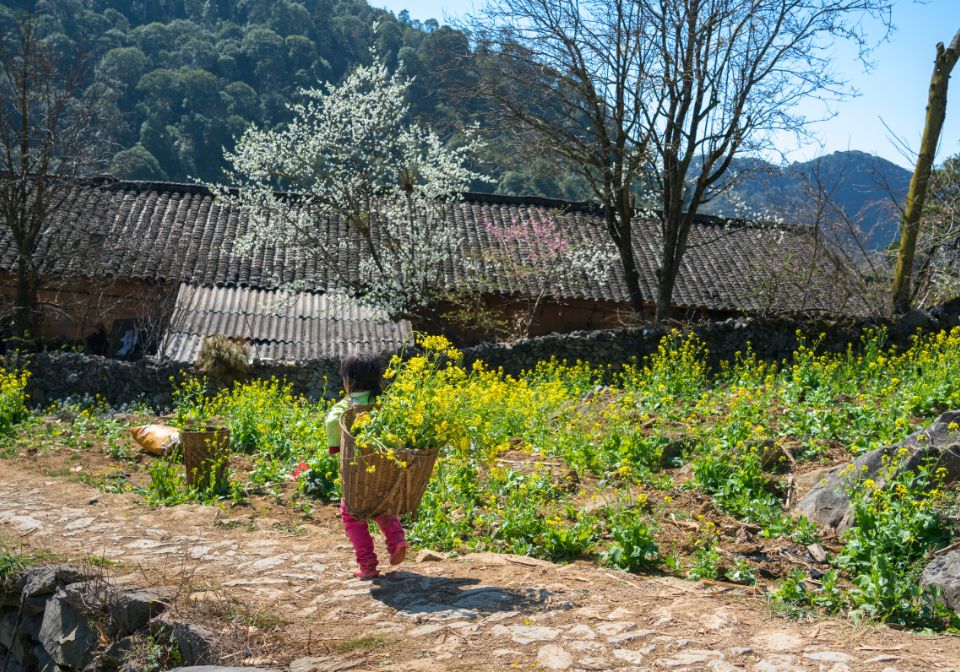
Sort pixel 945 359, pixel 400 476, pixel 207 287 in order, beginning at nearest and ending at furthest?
pixel 400 476
pixel 945 359
pixel 207 287

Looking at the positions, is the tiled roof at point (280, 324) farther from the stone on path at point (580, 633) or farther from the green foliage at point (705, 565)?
the stone on path at point (580, 633)

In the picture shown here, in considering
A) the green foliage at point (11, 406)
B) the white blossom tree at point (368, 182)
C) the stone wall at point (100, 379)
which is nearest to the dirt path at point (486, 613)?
the green foliage at point (11, 406)

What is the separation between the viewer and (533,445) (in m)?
7.95

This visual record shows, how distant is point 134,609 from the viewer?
472cm

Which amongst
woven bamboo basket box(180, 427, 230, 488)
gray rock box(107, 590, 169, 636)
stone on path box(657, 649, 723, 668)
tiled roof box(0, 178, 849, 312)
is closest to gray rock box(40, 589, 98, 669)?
gray rock box(107, 590, 169, 636)

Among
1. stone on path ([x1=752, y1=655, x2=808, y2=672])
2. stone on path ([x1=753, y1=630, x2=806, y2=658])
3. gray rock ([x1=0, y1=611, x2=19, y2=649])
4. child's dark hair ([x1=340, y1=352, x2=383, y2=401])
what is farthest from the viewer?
gray rock ([x1=0, y1=611, x2=19, y2=649])

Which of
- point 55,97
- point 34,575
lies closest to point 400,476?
point 34,575

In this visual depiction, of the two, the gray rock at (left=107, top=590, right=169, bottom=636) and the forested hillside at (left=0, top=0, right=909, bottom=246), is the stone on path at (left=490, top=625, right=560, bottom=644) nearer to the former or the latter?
the gray rock at (left=107, top=590, right=169, bottom=636)

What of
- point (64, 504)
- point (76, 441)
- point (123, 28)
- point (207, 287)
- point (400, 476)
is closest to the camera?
point (400, 476)

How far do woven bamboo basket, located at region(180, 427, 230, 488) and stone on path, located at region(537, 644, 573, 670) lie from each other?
4.50 m

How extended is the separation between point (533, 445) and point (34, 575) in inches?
161

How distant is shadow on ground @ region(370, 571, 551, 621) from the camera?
4.42m

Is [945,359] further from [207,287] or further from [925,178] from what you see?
[207,287]

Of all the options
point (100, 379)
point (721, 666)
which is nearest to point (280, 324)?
point (100, 379)
